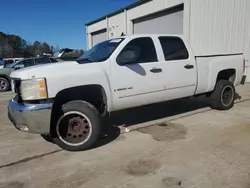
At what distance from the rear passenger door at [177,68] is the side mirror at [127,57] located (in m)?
0.68

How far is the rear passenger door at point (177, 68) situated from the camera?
16.4 ft

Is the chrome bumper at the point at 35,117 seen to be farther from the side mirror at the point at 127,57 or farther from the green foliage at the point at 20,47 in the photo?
the green foliage at the point at 20,47

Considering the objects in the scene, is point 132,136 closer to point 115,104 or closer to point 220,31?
point 115,104

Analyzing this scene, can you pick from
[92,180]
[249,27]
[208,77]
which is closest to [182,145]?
[92,180]

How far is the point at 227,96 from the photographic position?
647 cm

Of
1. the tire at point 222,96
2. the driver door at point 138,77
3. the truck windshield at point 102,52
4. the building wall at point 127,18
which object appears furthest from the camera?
the building wall at point 127,18

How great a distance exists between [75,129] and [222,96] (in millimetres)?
4190

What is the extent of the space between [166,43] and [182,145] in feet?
7.48

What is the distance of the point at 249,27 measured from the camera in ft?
35.3

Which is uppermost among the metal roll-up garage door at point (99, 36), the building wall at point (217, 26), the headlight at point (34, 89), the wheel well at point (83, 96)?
the metal roll-up garage door at point (99, 36)

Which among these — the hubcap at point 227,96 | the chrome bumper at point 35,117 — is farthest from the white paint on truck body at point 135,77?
the hubcap at point 227,96

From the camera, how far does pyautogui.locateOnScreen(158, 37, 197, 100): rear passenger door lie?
4.99m

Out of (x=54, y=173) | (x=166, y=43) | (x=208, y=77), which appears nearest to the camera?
(x=54, y=173)

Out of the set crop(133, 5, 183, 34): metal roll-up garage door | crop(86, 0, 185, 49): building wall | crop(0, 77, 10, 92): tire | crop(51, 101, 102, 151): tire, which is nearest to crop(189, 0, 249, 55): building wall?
crop(133, 5, 183, 34): metal roll-up garage door
